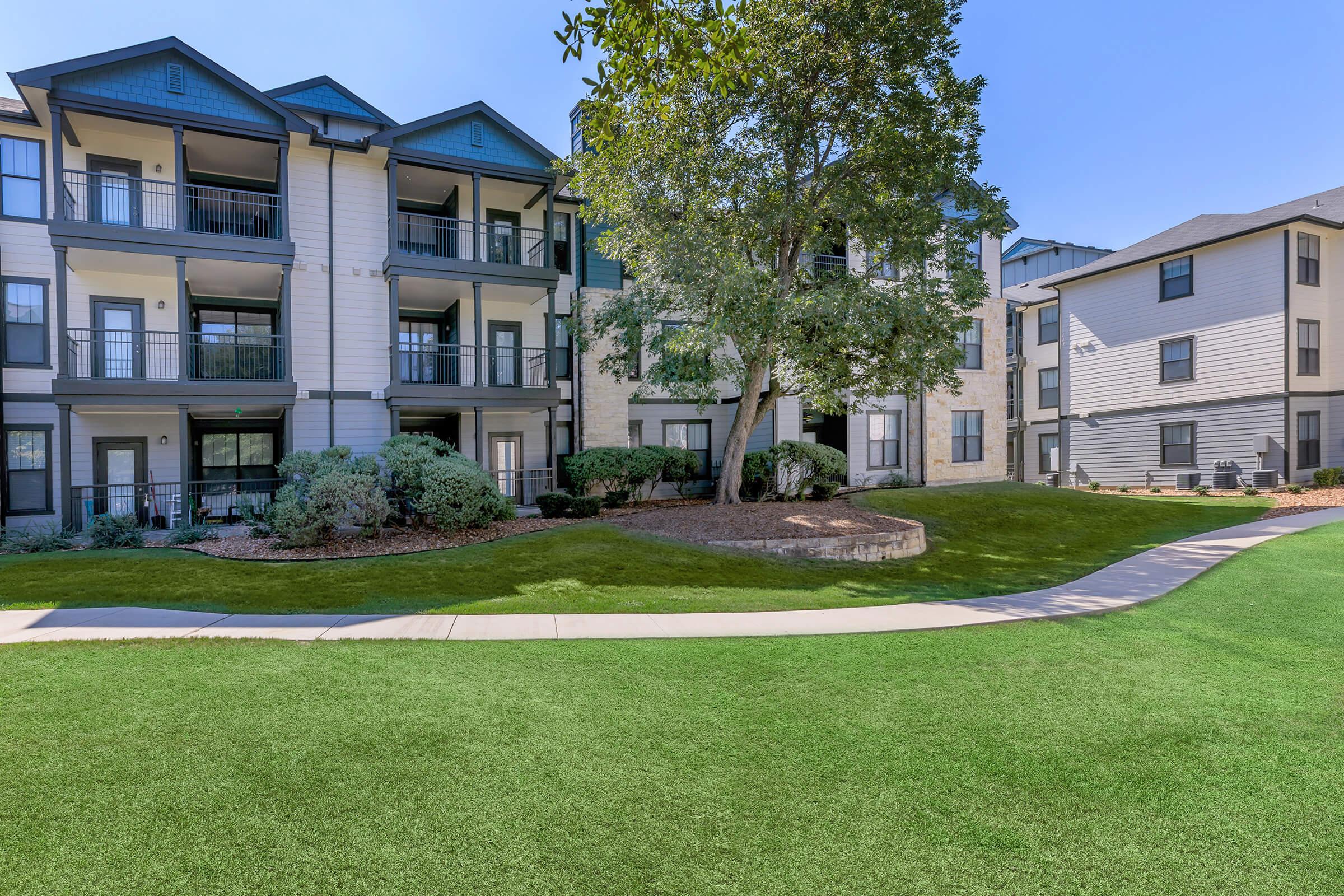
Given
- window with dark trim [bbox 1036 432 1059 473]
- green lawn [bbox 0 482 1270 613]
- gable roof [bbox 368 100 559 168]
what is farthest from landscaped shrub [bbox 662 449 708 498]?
window with dark trim [bbox 1036 432 1059 473]

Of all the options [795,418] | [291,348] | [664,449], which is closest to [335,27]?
[291,348]

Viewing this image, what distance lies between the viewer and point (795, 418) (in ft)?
69.1

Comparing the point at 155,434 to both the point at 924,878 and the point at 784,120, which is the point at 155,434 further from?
the point at 924,878

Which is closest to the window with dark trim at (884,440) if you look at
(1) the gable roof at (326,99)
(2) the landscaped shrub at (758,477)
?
(2) the landscaped shrub at (758,477)

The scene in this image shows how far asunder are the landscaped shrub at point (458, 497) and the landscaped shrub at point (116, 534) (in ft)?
16.1

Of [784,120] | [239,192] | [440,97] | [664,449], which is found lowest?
[664,449]

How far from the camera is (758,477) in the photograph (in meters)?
18.7

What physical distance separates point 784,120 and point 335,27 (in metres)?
8.12

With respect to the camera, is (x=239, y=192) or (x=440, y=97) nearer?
(x=239, y=192)

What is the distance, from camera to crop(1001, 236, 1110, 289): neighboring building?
38.4 metres

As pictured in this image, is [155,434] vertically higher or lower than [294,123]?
lower

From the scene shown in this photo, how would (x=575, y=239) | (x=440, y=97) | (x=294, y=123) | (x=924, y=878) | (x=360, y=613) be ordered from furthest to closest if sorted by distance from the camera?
(x=575, y=239) → (x=440, y=97) → (x=294, y=123) → (x=360, y=613) → (x=924, y=878)

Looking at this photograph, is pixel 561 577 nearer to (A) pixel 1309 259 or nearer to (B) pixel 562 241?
(B) pixel 562 241

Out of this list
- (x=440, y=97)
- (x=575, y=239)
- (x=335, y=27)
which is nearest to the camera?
(x=335, y=27)
